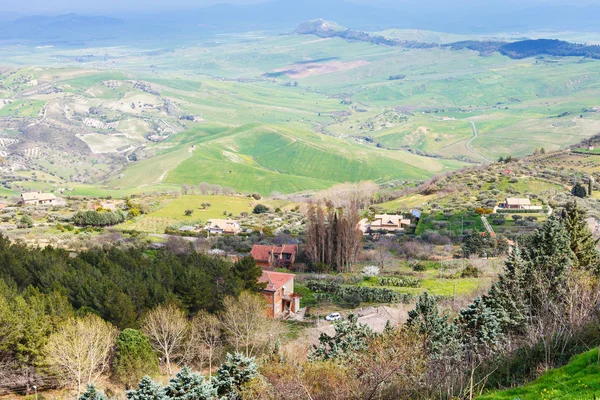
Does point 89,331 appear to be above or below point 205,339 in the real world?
above

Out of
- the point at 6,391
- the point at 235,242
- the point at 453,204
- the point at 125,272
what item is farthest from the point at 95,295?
the point at 453,204

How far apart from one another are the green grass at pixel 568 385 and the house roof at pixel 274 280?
3057 cm

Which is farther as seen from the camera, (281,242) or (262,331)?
(281,242)

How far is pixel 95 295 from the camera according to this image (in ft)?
122

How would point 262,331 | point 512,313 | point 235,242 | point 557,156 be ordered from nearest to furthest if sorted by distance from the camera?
point 512,313 → point 262,331 → point 235,242 → point 557,156

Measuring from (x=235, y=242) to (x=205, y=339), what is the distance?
3912cm

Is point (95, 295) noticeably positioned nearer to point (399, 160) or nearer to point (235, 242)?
point (235, 242)

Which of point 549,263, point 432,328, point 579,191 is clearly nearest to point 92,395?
point 432,328

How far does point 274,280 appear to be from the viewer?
4819 cm

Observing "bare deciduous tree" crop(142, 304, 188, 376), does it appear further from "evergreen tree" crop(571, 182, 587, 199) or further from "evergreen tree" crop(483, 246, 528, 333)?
"evergreen tree" crop(571, 182, 587, 199)

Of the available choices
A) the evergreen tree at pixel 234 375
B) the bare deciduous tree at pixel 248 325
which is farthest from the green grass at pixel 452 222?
the evergreen tree at pixel 234 375

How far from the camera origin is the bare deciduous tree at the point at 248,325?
110 feet

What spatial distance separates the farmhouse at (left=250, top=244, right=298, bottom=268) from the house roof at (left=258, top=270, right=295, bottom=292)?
13.5 m

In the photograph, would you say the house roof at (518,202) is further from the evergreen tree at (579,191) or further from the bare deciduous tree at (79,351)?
the bare deciduous tree at (79,351)
